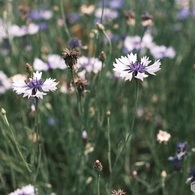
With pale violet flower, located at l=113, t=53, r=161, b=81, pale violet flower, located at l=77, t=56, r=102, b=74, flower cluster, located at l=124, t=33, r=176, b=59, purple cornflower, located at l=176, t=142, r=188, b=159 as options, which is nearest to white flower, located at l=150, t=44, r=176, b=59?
flower cluster, located at l=124, t=33, r=176, b=59

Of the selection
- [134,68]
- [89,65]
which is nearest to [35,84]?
[134,68]

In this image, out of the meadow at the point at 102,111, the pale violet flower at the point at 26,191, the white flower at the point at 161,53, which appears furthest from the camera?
the white flower at the point at 161,53

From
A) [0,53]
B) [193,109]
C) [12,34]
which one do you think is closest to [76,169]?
[193,109]

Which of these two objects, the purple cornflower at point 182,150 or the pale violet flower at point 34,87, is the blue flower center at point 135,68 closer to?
the pale violet flower at point 34,87

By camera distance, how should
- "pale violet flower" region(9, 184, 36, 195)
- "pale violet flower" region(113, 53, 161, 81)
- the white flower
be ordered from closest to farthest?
"pale violet flower" region(113, 53, 161, 81) → "pale violet flower" region(9, 184, 36, 195) → the white flower

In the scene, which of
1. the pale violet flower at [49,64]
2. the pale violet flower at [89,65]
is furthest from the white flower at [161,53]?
the pale violet flower at [49,64]

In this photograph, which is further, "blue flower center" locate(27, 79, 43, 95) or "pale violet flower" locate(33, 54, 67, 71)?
"pale violet flower" locate(33, 54, 67, 71)

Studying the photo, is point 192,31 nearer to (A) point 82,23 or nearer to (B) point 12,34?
(A) point 82,23

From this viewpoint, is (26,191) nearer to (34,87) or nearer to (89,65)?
(34,87)

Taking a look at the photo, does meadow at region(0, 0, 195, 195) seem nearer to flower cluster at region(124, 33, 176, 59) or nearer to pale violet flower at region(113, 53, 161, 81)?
flower cluster at region(124, 33, 176, 59)
